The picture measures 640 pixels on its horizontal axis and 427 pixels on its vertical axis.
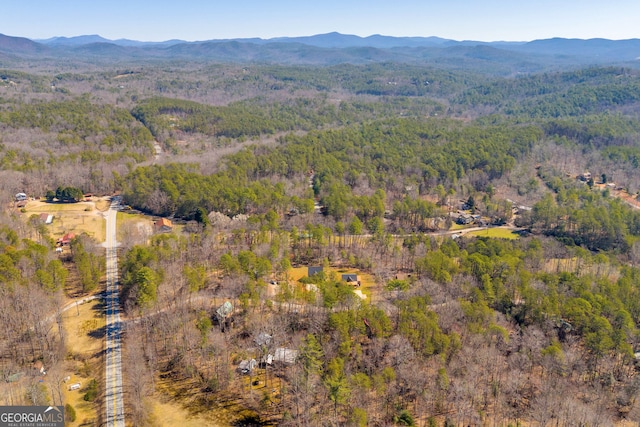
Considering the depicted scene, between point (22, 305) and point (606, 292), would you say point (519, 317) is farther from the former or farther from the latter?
point (22, 305)

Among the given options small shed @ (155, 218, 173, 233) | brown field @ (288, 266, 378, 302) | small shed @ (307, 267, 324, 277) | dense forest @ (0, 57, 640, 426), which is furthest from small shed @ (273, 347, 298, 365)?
small shed @ (155, 218, 173, 233)

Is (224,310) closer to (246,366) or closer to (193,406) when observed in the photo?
(246,366)

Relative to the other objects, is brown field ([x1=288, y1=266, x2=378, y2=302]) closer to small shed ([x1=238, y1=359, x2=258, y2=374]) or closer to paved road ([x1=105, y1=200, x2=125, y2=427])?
small shed ([x1=238, y1=359, x2=258, y2=374])

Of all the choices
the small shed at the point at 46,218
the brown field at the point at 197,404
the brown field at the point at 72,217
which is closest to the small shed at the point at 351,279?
the brown field at the point at 197,404

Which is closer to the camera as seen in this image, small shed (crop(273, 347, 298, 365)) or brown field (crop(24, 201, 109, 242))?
small shed (crop(273, 347, 298, 365))

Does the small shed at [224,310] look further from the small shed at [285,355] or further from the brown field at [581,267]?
the brown field at [581,267]

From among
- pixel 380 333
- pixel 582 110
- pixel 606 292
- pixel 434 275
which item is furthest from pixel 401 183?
pixel 582 110

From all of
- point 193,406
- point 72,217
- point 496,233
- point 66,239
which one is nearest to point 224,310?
point 193,406
